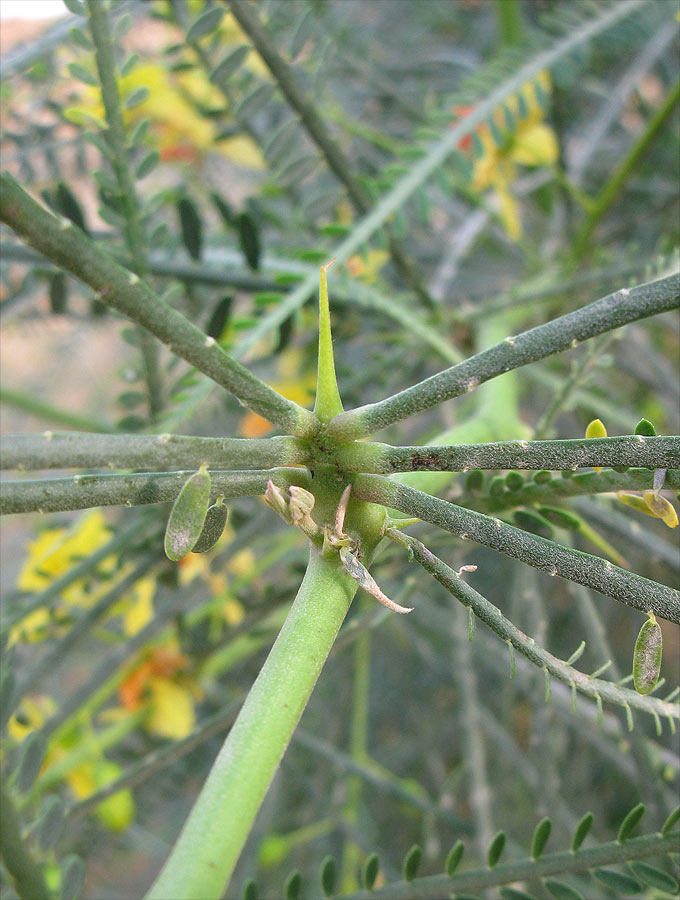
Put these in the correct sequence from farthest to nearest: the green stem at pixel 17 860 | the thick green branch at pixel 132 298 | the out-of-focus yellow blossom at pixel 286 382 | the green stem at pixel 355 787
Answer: the out-of-focus yellow blossom at pixel 286 382, the green stem at pixel 355 787, the green stem at pixel 17 860, the thick green branch at pixel 132 298

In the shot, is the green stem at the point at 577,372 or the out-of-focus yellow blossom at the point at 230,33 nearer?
the green stem at the point at 577,372

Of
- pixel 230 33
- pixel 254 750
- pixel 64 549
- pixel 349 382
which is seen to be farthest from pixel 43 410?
pixel 254 750

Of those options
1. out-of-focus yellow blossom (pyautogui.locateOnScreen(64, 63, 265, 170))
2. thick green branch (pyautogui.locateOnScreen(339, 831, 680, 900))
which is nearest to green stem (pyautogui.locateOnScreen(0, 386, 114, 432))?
out-of-focus yellow blossom (pyautogui.locateOnScreen(64, 63, 265, 170))

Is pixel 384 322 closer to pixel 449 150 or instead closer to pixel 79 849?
pixel 449 150

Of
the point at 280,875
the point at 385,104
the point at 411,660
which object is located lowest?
the point at 280,875

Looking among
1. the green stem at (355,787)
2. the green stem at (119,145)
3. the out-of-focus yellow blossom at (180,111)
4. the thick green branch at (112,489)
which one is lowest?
the green stem at (355,787)

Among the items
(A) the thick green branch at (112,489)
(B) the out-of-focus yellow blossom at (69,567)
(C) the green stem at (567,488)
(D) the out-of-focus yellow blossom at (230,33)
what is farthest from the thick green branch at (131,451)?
(D) the out-of-focus yellow blossom at (230,33)

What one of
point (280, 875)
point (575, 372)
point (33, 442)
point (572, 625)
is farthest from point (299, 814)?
point (33, 442)

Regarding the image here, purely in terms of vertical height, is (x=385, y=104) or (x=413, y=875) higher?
(x=385, y=104)

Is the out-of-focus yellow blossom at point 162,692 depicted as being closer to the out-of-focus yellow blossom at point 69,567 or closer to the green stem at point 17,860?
the out-of-focus yellow blossom at point 69,567
